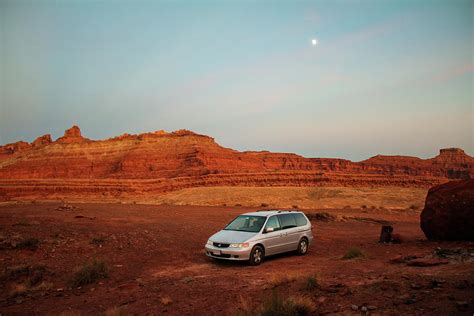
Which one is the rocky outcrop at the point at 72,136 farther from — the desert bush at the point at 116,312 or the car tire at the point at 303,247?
the desert bush at the point at 116,312

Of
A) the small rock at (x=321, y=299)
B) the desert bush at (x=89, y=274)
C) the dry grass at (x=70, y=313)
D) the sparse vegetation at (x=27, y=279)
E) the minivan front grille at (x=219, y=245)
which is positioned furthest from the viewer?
the minivan front grille at (x=219, y=245)

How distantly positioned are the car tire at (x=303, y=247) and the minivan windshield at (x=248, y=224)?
6.19ft

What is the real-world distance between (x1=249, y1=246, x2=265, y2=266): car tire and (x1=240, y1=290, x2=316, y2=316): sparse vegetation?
4114 millimetres

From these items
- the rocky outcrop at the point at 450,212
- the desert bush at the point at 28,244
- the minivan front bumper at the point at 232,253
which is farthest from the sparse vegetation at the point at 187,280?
the rocky outcrop at the point at 450,212

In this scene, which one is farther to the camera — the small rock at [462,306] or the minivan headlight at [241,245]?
the minivan headlight at [241,245]

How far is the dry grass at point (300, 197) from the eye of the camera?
3938 cm

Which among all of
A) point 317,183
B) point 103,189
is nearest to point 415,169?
point 317,183

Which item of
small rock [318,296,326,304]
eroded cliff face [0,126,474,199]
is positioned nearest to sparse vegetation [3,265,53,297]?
small rock [318,296,326,304]

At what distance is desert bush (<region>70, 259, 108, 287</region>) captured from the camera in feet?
28.9

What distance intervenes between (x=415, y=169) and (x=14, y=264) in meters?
91.9

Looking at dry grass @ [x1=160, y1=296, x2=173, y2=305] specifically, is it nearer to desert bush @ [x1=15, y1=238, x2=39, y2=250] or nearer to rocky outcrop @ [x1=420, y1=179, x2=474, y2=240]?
desert bush @ [x1=15, y1=238, x2=39, y2=250]

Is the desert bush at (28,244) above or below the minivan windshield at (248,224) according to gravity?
below

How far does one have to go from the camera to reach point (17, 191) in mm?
52656

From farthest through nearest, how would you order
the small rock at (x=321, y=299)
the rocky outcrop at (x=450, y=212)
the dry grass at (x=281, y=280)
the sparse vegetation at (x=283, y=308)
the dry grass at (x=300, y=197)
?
the dry grass at (x=300, y=197) → the rocky outcrop at (x=450, y=212) → the dry grass at (x=281, y=280) → the small rock at (x=321, y=299) → the sparse vegetation at (x=283, y=308)
